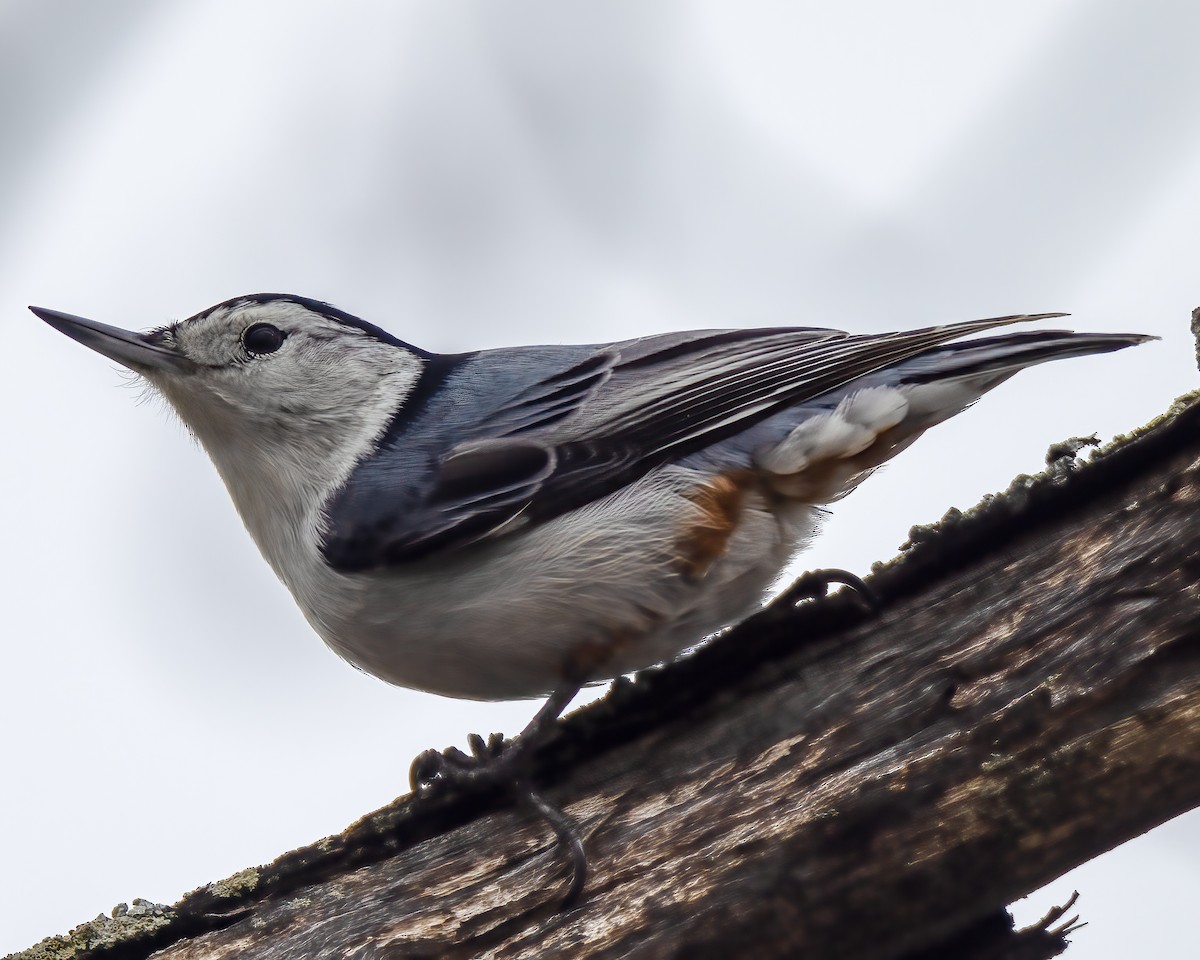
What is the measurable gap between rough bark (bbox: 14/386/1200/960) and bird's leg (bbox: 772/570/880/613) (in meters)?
0.03

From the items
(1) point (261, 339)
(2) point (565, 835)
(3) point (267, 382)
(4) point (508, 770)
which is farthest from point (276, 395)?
(2) point (565, 835)

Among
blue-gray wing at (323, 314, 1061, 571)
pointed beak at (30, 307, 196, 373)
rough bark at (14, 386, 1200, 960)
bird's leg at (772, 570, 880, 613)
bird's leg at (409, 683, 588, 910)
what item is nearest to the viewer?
rough bark at (14, 386, 1200, 960)

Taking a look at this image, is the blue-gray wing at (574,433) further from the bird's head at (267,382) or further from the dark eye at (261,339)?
the dark eye at (261,339)

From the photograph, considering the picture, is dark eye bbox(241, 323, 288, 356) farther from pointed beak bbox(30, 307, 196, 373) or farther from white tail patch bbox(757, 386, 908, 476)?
white tail patch bbox(757, 386, 908, 476)

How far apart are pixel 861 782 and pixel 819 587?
631mm

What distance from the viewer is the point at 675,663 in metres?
2.58

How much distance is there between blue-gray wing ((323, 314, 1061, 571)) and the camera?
2588 mm

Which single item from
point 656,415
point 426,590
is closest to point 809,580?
point 656,415

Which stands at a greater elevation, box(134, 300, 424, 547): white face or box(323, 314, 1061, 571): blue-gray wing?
box(134, 300, 424, 547): white face

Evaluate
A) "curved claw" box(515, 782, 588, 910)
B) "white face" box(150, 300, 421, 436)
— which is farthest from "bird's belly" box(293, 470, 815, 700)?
"white face" box(150, 300, 421, 436)

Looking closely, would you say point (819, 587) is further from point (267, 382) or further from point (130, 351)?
point (130, 351)

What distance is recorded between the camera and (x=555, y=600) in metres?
2.51

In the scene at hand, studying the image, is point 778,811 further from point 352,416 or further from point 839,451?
point 352,416

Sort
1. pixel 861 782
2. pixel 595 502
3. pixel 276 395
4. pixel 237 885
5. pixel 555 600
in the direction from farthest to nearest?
1. pixel 276 395
2. pixel 595 502
3. pixel 555 600
4. pixel 237 885
5. pixel 861 782
